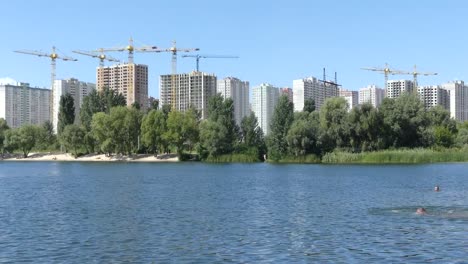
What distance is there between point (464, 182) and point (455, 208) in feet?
78.6

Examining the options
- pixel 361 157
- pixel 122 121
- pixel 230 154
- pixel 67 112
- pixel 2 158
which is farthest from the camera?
pixel 2 158

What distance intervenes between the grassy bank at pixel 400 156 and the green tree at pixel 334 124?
6.81ft

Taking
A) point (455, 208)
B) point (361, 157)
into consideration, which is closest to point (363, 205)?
point (455, 208)

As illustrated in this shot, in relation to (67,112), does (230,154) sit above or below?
below

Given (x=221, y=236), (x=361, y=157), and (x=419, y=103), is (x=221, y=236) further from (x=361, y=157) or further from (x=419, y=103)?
(x=419, y=103)

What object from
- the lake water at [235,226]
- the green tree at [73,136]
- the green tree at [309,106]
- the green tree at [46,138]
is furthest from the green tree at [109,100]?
the lake water at [235,226]

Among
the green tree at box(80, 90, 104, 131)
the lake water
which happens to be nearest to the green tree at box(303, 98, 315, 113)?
the green tree at box(80, 90, 104, 131)

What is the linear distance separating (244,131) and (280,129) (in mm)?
19619

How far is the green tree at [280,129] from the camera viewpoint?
122 m

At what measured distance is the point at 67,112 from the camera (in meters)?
158

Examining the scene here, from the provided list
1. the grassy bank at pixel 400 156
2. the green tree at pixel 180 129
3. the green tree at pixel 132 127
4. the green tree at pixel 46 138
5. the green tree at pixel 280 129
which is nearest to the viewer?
the grassy bank at pixel 400 156

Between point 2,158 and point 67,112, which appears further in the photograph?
point 2,158

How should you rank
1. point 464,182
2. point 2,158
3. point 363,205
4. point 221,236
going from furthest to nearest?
point 2,158, point 464,182, point 363,205, point 221,236

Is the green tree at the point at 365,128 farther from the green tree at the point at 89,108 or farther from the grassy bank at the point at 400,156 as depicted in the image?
the green tree at the point at 89,108
